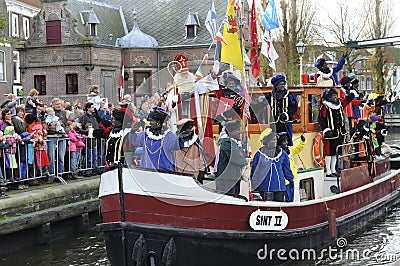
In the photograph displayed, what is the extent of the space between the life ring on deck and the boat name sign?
260 cm

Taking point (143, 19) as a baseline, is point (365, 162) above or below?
below

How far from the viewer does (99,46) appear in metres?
32.9

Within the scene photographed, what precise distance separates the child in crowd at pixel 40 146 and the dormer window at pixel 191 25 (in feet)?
73.8

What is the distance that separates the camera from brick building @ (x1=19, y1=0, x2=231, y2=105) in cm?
3294

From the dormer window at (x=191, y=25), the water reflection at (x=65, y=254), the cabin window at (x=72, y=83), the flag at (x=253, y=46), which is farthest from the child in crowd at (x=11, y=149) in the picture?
the dormer window at (x=191, y=25)

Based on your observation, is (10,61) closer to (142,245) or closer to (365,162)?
(365,162)

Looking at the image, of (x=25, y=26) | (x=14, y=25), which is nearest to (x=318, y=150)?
(x=14, y=25)

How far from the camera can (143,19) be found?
3681 cm

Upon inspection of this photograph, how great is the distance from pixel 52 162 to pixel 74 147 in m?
0.66

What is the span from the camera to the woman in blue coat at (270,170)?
9.70m

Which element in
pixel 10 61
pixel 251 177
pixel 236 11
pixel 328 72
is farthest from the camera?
pixel 10 61

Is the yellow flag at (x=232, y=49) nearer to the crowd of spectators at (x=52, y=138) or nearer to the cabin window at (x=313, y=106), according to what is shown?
the crowd of spectators at (x=52, y=138)

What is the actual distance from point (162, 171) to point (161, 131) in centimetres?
74

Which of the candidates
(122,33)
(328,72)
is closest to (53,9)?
(122,33)
